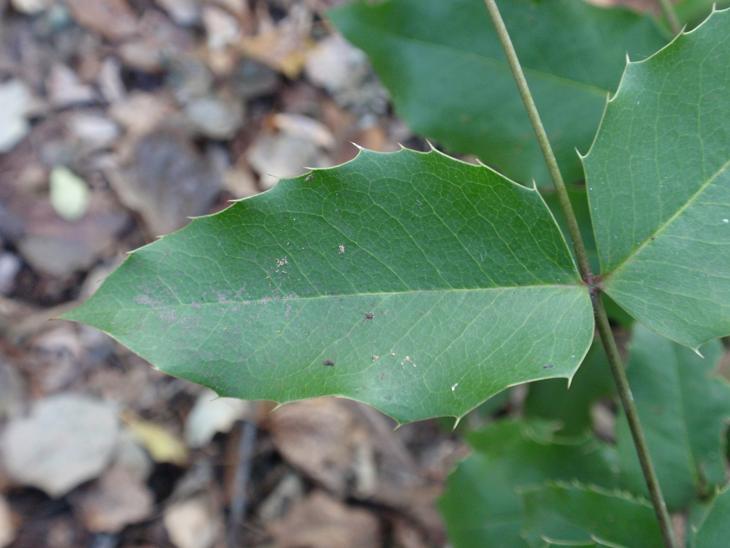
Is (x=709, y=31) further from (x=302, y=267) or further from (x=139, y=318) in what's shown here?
(x=139, y=318)

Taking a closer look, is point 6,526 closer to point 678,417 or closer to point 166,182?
point 166,182

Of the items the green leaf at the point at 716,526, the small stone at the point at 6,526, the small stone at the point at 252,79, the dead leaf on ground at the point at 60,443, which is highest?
the green leaf at the point at 716,526

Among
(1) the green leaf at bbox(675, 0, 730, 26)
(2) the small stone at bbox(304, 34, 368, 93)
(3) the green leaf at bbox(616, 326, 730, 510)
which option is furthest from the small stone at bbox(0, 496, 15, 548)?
(1) the green leaf at bbox(675, 0, 730, 26)

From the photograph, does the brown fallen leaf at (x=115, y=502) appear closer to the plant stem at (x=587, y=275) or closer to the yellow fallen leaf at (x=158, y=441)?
the yellow fallen leaf at (x=158, y=441)

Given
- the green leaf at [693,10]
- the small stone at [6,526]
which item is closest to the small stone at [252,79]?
the green leaf at [693,10]

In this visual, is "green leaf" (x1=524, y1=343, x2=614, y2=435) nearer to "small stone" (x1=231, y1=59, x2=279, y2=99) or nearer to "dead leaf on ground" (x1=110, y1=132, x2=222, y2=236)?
"dead leaf on ground" (x1=110, y1=132, x2=222, y2=236)

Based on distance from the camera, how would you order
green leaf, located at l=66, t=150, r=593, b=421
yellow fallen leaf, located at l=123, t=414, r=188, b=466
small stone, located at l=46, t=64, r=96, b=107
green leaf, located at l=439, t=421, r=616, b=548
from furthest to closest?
small stone, located at l=46, t=64, r=96, b=107, yellow fallen leaf, located at l=123, t=414, r=188, b=466, green leaf, located at l=439, t=421, r=616, b=548, green leaf, located at l=66, t=150, r=593, b=421
